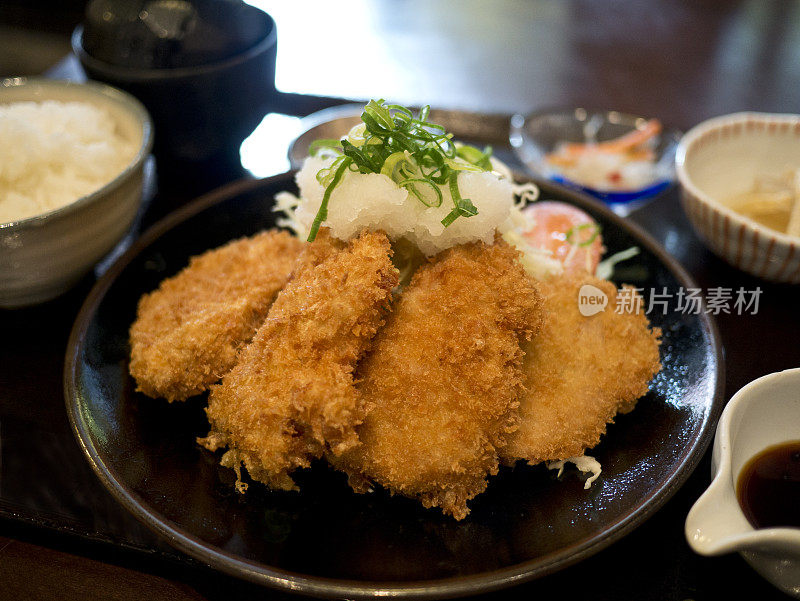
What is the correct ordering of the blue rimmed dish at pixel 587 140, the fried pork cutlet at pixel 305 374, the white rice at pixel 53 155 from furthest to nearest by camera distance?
the blue rimmed dish at pixel 587 140, the white rice at pixel 53 155, the fried pork cutlet at pixel 305 374

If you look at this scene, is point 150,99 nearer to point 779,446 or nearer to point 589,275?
point 589,275

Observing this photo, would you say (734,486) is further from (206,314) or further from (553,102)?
(553,102)

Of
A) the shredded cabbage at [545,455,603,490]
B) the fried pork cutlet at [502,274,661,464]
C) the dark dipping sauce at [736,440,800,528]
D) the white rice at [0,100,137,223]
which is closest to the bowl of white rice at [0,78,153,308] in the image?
the white rice at [0,100,137,223]

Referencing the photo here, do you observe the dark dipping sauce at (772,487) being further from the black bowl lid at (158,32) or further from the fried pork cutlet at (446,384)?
the black bowl lid at (158,32)

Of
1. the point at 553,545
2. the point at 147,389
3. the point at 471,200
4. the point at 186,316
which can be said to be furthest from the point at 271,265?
the point at 553,545

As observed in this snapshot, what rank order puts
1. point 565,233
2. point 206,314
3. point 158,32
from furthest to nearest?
point 158,32, point 565,233, point 206,314

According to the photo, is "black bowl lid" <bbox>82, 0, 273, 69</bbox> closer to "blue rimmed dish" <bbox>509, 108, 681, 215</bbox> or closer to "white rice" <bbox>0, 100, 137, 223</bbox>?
"white rice" <bbox>0, 100, 137, 223</bbox>

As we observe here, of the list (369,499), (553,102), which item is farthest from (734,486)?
(553,102)

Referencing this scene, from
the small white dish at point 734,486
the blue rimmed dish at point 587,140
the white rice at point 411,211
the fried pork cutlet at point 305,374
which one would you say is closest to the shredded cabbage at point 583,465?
the small white dish at point 734,486
